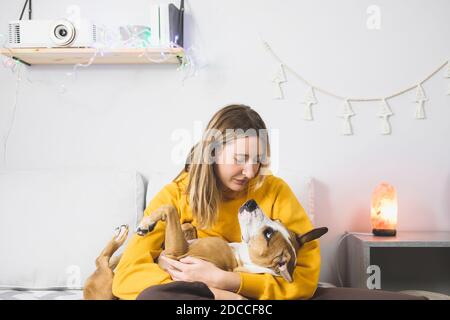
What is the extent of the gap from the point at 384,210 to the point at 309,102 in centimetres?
51

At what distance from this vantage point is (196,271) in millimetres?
1438

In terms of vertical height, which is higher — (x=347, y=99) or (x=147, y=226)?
(x=347, y=99)

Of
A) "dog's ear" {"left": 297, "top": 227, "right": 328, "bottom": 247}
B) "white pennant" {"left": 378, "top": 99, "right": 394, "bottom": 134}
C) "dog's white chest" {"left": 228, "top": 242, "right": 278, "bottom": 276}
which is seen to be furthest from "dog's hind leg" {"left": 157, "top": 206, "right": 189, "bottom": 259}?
"white pennant" {"left": 378, "top": 99, "right": 394, "bottom": 134}

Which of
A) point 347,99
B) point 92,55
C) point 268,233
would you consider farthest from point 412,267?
point 92,55

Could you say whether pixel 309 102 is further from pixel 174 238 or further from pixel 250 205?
pixel 174 238

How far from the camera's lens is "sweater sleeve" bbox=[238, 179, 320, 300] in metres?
1.43

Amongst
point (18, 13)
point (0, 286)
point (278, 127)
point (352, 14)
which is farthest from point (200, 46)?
point (0, 286)

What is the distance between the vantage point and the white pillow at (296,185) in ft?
6.66

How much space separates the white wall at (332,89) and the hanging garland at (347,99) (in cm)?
2

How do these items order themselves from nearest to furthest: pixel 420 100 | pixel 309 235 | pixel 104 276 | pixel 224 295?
1. pixel 224 295
2. pixel 309 235
3. pixel 104 276
4. pixel 420 100

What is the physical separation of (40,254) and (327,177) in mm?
1133

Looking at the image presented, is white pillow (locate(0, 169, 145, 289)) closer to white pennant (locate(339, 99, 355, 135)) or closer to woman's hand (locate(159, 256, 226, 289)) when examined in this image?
woman's hand (locate(159, 256, 226, 289))

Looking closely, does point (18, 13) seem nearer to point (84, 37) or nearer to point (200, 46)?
point (84, 37)

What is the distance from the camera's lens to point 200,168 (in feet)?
5.08
